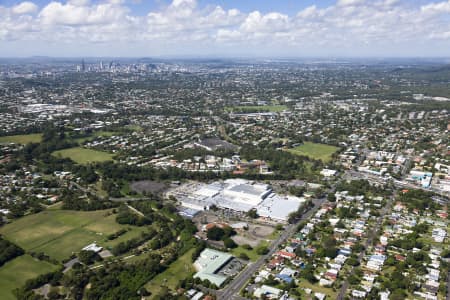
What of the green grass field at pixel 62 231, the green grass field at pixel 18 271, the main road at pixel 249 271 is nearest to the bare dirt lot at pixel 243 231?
the main road at pixel 249 271

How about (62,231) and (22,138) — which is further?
(22,138)

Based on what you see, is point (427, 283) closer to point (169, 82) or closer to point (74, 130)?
point (74, 130)

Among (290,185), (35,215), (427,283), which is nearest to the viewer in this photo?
(427,283)

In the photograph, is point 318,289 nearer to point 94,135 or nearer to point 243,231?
point 243,231

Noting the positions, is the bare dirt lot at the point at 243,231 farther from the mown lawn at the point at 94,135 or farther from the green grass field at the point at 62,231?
the mown lawn at the point at 94,135

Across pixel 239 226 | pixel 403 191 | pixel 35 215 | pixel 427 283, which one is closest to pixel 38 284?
pixel 35 215

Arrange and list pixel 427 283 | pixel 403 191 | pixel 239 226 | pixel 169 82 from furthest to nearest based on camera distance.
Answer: pixel 169 82 < pixel 403 191 < pixel 239 226 < pixel 427 283

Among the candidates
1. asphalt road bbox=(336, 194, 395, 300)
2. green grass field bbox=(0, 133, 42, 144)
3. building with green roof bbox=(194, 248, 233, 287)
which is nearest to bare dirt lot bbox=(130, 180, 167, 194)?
building with green roof bbox=(194, 248, 233, 287)

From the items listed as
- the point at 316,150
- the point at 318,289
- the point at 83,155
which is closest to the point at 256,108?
the point at 316,150
